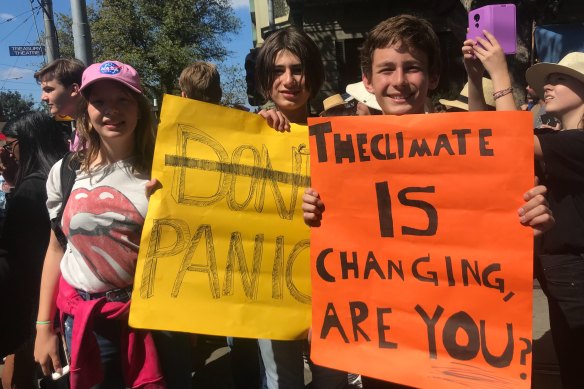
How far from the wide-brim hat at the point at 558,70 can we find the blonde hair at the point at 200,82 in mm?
1926

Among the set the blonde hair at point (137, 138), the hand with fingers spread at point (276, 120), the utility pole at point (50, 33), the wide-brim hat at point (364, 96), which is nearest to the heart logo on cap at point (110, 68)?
the blonde hair at point (137, 138)

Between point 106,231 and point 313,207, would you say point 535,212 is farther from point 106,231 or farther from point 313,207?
point 106,231

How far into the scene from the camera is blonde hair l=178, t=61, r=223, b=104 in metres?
3.44

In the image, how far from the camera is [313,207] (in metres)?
1.72

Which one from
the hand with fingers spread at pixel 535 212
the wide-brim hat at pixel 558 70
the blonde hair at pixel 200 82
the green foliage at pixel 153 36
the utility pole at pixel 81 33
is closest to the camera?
the hand with fingers spread at pixel 535 212

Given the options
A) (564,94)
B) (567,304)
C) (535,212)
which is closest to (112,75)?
(535,212)

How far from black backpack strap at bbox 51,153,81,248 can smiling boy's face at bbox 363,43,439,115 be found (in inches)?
49.9

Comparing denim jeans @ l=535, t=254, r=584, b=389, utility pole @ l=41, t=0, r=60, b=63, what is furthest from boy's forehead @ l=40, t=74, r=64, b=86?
utility pole @ l=41, t=0, r=60, b=63

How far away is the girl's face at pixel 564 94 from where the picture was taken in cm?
232

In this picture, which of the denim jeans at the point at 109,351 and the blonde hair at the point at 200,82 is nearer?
the denim jeans at the point at 109,351

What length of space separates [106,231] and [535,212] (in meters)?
1.49

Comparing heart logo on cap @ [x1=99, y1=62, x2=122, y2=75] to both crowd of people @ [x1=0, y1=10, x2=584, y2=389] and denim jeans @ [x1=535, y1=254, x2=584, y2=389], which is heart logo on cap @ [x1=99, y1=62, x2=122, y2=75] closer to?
crowd of people @ [x1=0, y1=10, x2=584, y2=389]

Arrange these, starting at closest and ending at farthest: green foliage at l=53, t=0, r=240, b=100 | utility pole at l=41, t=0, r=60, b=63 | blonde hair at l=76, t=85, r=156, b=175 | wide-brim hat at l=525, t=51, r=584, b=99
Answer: blonde hair at l=76, t=85, r=156, b=175 < wide-brim hat at l=525, t=51, r=584, b=99 < utility pole at l=41, t=0, r=60, b=63 < green foliage at l=53, t=0, r=240, b=100

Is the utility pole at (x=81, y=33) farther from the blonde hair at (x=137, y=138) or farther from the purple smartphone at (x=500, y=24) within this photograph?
the purple smartphone at (x=500, y=24)
